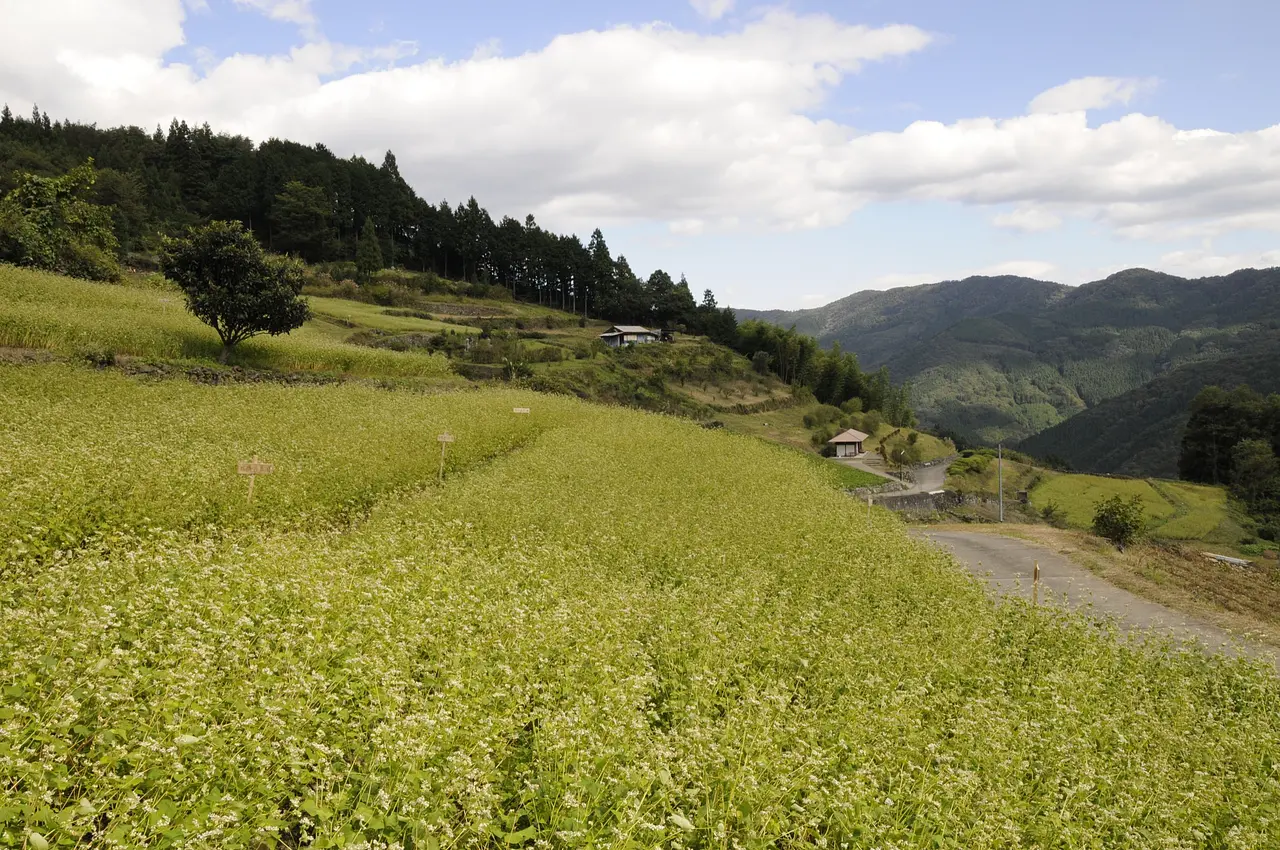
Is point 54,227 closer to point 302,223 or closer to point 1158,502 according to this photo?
point 302,223

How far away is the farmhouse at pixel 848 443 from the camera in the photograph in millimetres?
65625

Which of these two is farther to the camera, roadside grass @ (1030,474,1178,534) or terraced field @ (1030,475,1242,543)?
roadside grass @ (1030,474,1178,534)

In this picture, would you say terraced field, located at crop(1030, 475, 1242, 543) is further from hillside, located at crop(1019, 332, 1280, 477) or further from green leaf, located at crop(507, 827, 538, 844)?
green leaf, located at crop(507, 827, 538, 844)

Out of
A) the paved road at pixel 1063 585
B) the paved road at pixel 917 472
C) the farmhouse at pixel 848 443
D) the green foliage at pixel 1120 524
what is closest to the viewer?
the paved road at pixel 1063 585

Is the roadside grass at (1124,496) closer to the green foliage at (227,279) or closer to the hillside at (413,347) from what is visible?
the hillside at (413,347)

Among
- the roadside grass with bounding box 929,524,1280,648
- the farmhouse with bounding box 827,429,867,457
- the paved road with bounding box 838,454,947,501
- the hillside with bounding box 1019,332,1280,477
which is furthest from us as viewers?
the hillside with bounding box 1019,332,1280,477

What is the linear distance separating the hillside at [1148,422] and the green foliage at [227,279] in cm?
13172

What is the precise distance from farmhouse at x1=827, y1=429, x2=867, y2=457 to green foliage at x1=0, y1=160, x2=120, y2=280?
5633cm

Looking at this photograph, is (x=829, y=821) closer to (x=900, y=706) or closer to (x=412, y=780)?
(x=900, y=706)

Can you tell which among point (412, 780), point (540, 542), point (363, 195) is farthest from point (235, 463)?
point (363, 195)

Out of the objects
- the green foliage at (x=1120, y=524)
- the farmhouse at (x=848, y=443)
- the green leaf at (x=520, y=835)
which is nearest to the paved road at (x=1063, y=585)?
the green foliage at (x=1120, y=524)

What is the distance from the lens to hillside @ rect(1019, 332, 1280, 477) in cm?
12788

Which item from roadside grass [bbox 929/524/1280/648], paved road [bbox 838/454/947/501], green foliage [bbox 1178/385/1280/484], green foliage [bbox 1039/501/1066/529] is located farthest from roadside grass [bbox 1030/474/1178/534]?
green foliage [bbox 1178/385/1280/484]

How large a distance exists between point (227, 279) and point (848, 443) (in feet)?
176
